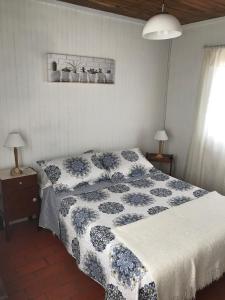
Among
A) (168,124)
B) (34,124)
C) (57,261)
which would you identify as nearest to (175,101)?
(168,124)

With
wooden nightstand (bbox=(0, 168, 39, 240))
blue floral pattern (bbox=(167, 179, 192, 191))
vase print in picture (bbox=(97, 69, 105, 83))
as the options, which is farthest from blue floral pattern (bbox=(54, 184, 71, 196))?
vase print in picture (bbox=(97, 69, 105, 83))

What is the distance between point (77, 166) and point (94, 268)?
3.76 ft

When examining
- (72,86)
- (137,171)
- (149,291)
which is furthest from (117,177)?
(149,291)

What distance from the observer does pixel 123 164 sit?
3064mm

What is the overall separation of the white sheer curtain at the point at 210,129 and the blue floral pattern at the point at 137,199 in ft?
4.34

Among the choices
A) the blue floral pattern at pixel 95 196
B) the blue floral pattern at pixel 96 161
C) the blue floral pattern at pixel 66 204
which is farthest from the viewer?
the blue floral pattern at pixel 96 161

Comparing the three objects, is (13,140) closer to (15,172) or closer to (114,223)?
(15,172)

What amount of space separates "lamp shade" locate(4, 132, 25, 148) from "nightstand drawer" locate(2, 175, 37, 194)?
34 centimetres

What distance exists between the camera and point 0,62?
2512mm

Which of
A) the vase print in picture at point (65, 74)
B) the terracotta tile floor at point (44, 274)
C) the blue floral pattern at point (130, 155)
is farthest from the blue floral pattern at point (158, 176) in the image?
the vase print in picture at point (65, 74)

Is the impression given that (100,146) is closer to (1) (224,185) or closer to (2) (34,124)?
(2) (34,124)

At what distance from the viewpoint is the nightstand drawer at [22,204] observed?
8.35ft

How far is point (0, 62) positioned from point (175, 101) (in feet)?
8.21

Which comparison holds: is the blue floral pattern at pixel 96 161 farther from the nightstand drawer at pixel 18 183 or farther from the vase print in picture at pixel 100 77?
the vase print in picture at pixel 100 77
